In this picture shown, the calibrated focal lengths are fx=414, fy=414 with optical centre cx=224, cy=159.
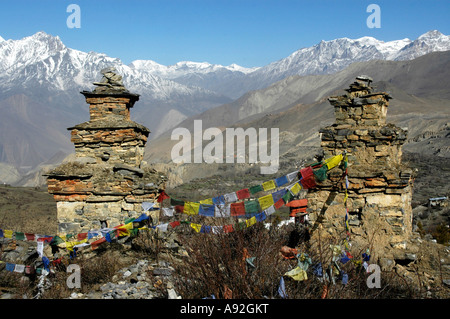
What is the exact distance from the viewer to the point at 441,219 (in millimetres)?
25547

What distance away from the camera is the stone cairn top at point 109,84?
10.0 meters

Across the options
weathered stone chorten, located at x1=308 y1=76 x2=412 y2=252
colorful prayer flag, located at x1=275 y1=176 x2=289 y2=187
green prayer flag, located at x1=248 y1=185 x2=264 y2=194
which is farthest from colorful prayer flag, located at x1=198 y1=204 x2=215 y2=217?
weathered stone chorten, located at x1=308 y1=76 x2=412 y2=252

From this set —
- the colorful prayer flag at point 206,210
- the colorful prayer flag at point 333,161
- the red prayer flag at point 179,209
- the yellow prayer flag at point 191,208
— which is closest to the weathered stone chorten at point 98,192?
the red prayer flag at point 179,209

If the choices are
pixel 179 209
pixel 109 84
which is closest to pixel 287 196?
pixel 179 209

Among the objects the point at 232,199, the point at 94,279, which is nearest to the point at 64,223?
the point at 94,279

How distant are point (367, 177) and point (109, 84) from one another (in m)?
6.42

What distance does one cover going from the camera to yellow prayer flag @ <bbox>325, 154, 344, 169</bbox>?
726 cm

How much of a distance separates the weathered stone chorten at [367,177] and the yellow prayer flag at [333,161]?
15 cm

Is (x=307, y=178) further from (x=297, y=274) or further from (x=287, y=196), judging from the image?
(x=297, y=274)

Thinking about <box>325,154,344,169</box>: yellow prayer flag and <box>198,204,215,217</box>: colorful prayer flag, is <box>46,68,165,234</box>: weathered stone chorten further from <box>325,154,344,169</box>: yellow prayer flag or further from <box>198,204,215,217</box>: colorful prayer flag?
<box>325,154,344,169</box>: yellow prayer flag

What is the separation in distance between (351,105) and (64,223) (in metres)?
6.38

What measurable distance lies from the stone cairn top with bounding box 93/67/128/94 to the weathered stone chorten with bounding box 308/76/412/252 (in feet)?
16.9

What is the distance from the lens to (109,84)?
10.1 m

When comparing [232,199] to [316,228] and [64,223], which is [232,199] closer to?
[316,228]
